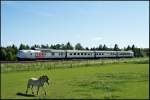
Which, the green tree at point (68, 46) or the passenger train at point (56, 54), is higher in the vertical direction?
the green tree at point (68, 46)

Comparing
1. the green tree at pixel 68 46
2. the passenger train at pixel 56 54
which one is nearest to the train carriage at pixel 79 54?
the passenger train at pixel 56 54

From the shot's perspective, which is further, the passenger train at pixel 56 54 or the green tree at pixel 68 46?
the green tree at pixel 68 46

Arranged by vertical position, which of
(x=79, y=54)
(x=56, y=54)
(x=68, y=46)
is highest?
(x=68, y=46)

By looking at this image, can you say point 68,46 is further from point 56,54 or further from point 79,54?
point 56,54

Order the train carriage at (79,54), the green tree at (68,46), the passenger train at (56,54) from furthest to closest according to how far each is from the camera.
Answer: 1. the green tree at (68,46)
2. the train carriage at (79,54)
3. the passenger train at (56,54)

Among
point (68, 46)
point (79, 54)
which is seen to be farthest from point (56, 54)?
point (68, 46)

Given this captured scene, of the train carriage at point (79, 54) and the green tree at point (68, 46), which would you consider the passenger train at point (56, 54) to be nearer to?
the train carriage at point (79, 54)

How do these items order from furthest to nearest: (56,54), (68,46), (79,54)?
(68,46) < (79,54) < (56,54)

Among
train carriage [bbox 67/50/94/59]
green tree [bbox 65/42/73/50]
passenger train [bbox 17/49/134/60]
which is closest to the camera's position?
passenger train [bbox 17/49/134/60]

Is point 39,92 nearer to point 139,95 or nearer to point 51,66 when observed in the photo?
point 139,95

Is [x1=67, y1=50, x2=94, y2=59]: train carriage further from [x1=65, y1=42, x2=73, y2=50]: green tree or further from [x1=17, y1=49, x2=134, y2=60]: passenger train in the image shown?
[x1=65, y1=42, x2=73, y2=50]: green tree

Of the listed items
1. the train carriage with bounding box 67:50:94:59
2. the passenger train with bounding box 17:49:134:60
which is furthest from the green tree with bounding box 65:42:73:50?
the train carriage with bounding box 67:50:94:59

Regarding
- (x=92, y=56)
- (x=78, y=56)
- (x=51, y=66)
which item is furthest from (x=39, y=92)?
(x=92, y=56)

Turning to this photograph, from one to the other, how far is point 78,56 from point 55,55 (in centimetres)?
896
